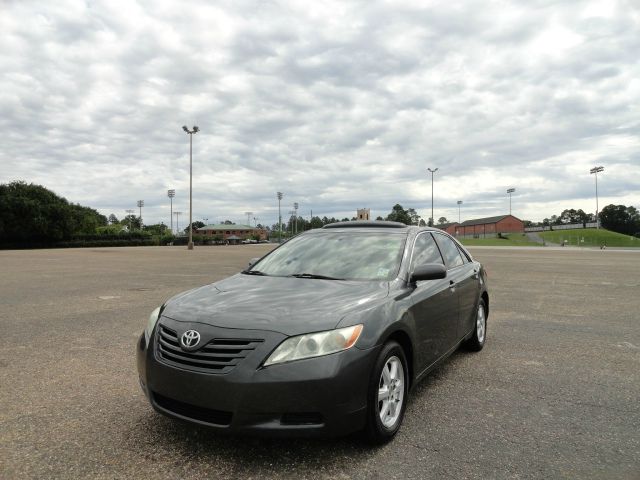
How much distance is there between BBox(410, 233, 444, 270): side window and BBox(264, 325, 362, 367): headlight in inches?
53.4

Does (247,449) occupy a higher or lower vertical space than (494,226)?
lower

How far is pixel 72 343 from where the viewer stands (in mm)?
6000

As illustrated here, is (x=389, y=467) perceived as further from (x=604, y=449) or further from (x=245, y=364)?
(x=604, y=449)

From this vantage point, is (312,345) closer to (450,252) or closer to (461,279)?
(461,279)

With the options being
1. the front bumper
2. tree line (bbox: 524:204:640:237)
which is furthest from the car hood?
tree line (bbox: 524:204:640:237)

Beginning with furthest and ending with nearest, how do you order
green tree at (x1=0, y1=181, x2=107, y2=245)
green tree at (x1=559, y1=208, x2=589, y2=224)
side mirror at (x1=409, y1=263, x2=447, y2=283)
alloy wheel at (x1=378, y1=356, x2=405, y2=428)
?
green tree at (x1=559, y1=208, x2=589, y2=224) < green tree at (x1=0, y1=181, x2=107, y2=245) < side mirror at (x1=409, y1=263, x2=447, y2=283) < alloy wheel at (x1=378, y1=356, x2=405, y2=428)

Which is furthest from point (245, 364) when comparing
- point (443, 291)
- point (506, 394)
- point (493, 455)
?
point (506, 394)

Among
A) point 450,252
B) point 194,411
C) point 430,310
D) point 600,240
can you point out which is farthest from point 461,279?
point 600,240

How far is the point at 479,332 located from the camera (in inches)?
221

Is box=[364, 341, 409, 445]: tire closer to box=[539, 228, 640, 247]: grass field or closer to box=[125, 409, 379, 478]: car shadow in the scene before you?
box=[125, 409, 379, 478]: car shadow

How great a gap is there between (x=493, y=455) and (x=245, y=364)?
1.71m

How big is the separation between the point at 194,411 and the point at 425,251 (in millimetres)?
2609

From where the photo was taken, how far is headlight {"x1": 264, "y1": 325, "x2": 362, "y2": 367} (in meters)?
2.68

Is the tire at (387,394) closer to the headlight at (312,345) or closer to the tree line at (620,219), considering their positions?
the headlight at (312,345)
